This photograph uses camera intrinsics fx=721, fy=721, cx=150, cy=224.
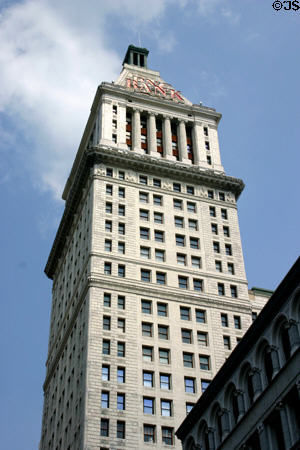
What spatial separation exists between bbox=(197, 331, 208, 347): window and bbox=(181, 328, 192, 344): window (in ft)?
3.40

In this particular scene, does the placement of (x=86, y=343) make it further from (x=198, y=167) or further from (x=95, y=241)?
(x=198, y=167)

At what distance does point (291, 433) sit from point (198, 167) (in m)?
65.5

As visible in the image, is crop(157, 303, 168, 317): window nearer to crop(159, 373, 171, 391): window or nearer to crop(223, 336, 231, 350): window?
crop(223, 336, 231, 350): window

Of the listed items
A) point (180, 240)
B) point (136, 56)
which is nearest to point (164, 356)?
point (180, 240)

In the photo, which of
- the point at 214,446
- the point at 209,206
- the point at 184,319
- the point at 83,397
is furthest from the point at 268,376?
the point at 209,206

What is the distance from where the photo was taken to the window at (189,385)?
75625 millimetres

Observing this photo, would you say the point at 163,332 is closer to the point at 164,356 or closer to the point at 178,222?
the point at 164,356

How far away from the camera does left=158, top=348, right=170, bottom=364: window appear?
77562mm

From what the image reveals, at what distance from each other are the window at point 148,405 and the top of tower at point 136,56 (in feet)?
255

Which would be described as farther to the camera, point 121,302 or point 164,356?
point 121,302

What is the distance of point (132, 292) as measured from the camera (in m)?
82.8

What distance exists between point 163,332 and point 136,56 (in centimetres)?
7155

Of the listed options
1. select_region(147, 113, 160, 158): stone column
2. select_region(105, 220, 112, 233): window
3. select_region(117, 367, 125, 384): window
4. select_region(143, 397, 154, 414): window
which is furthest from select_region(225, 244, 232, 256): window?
select_region(143, 397, 154, 414): window

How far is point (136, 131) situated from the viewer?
104 meters
